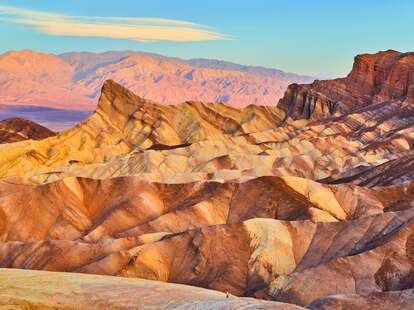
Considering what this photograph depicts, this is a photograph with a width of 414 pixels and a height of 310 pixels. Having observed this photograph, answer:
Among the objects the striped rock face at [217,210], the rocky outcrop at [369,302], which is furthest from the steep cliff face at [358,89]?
the rocky outcrop at [369,302]

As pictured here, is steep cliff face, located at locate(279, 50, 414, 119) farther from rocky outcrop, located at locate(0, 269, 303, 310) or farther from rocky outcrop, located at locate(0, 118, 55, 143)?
rocky outcrop, located at locate(0, 269, 303, 310)

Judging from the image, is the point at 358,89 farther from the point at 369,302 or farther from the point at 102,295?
the point at 102,295

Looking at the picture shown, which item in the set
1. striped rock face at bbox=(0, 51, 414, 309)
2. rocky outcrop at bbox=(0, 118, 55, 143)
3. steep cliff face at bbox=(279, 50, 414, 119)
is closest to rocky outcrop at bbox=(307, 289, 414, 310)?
striped rock face at bbox=(0, 51, 414, 309)

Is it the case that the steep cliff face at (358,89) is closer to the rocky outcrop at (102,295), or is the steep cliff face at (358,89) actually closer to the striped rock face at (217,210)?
the striped rock face at (217,210)

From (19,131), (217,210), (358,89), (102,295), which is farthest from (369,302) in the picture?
(358,89)

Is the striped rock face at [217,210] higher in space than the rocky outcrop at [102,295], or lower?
lower

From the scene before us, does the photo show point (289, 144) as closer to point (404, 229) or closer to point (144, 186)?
point (144, 186)

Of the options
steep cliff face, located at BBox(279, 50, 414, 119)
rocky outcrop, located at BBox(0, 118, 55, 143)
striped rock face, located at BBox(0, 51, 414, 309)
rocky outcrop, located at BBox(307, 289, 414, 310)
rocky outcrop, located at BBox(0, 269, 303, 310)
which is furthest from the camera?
steep cliff face, located at BBox(279, 50, 414, 119)
